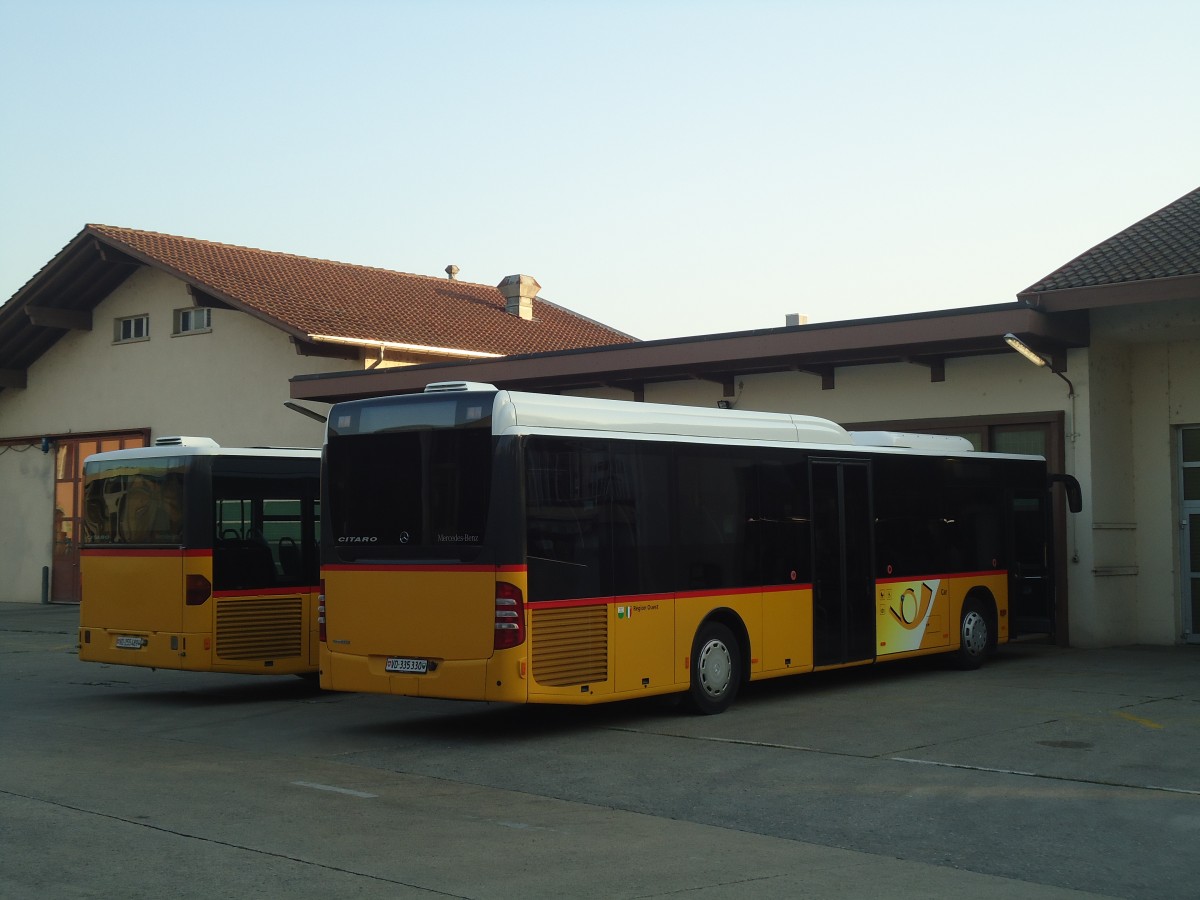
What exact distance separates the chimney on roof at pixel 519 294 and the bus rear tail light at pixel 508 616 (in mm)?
27548

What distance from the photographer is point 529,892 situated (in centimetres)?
664

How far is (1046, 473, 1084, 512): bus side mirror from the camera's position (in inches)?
697

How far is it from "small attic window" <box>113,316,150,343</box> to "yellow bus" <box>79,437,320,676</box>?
58.4ft

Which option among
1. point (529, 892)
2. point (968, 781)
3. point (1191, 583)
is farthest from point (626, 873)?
point (1191, 583)

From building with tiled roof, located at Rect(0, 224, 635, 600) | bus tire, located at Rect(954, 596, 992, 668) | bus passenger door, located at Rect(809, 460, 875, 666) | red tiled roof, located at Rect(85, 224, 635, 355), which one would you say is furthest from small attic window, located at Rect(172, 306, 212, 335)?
bus passenger door, located at Rect(809, 460, 875, 666)

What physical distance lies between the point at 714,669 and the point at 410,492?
3.25 meters

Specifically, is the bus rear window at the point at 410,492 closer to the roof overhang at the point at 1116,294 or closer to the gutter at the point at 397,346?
the roof overhang at the point at 1116,294

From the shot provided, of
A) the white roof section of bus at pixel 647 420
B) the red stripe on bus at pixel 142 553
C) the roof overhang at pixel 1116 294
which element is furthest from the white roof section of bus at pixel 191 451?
the roof overhang at pixel 1116 294

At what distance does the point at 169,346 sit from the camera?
3136 centimetres

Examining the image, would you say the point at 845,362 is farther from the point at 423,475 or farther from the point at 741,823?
the point at 741,823

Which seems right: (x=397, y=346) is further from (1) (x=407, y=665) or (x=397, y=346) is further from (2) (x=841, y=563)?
(1) (x=407, y=665)

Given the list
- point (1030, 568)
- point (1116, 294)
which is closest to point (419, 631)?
point (1030, 568)

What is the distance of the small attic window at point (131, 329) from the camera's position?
106 feet

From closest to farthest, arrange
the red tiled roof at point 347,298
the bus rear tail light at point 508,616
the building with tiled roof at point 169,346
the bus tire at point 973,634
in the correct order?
1. the bus rear tail light at point 508,616
2. the bus tire at point 973,634
3. the red tiled roof at point 347,298
4. the building with tiled roof at point 169,346
